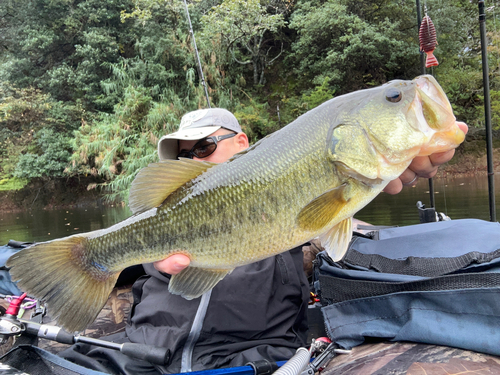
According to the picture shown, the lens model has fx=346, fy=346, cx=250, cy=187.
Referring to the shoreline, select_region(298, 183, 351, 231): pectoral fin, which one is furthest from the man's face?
the shoreline

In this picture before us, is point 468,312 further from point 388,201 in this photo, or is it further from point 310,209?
point 388,201

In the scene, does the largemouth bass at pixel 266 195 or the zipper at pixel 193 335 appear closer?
the largemouth bass at pixel 266 195

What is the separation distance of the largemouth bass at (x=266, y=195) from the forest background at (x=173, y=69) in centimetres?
1369

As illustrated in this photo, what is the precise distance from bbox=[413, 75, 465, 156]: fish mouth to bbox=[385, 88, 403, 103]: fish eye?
61 millimetres

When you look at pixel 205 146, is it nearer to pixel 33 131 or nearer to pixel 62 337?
pixel 62 337

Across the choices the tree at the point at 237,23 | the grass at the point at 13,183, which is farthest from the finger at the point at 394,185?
the grass at the point at 13,183

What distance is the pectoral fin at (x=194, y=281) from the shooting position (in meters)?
1.42

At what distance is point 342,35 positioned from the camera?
1753 cm

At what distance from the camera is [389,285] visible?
1.45m

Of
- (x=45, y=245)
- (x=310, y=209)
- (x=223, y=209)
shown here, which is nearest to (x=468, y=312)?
(x=310, y=209)

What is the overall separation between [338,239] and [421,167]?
1.73 ft

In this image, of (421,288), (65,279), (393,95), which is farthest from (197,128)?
(421,288)

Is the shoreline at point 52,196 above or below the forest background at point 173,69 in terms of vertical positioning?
below

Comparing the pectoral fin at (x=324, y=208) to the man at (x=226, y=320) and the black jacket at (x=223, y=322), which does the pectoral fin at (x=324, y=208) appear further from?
the black jacket at (x=223, y=322)
